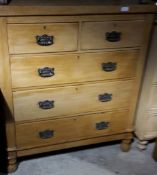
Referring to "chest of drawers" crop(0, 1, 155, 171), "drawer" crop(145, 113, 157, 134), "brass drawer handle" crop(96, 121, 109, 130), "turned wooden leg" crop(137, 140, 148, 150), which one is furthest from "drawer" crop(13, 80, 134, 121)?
"turned wooden leg" crop(137, 140, 148, 150)

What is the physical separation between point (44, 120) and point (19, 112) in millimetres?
161

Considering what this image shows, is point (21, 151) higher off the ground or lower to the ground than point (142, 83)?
lower

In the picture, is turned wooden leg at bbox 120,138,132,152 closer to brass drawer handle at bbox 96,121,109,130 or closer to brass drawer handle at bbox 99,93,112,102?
brass drawer handle at bbox 96,121,109,130

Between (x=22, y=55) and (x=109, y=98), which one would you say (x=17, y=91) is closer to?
(x=22, y=55)

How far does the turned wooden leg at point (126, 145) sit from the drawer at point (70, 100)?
0.30 metres

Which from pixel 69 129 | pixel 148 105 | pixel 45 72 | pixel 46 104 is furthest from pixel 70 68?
pixel 148 105

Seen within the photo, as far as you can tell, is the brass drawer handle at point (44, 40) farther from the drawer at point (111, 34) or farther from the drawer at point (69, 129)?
the drawer at point (69, 129)

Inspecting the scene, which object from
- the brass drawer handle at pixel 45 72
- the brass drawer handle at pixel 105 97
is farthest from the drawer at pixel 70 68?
the brass drawer handle at pixel 105 97

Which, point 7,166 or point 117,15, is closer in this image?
point 117,15

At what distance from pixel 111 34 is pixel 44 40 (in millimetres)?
370

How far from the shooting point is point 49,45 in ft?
4.74

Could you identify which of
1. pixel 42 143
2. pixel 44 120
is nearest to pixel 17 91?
pixel 44 120

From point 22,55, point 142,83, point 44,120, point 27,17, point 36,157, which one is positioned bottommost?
point 36,157

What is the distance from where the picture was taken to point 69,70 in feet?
5.08
